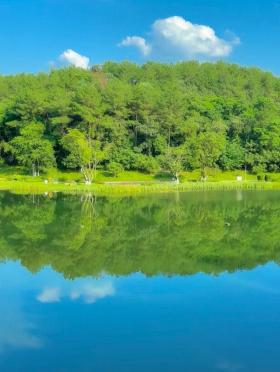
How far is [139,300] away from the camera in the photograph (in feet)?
35.7

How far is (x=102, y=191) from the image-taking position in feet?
123

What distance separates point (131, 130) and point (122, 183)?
12956 millimetres

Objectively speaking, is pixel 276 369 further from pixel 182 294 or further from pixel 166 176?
pixel 166 176

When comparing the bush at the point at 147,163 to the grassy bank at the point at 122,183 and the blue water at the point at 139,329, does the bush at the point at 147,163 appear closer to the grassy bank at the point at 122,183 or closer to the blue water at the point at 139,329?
the grassy bank at the point at 122,183

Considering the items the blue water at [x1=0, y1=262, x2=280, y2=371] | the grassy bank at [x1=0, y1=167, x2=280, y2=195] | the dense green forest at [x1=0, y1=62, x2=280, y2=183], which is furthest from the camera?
the dense green forest at [x1=0, y1=62, x2=280, y2=183]

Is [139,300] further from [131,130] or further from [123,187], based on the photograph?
[131,130]

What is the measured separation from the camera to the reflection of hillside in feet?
47.7

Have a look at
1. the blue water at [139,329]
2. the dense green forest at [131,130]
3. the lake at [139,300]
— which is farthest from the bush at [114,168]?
the blue water at [139,329]

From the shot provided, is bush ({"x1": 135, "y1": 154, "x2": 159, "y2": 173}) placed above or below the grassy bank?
above

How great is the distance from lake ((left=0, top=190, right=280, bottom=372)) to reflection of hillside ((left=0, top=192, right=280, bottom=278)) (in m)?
0.05

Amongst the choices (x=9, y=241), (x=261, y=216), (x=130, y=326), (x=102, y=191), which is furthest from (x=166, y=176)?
(x=130, y=326)

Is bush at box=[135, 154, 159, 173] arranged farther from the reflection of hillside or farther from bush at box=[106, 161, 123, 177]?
the reflection of hillside

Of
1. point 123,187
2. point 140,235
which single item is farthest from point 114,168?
point 140,235

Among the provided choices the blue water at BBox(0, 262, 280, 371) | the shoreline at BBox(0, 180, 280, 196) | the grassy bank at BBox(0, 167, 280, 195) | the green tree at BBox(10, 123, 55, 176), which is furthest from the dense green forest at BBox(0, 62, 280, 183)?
the blue water at BBox(0, 262, 280, 371)
